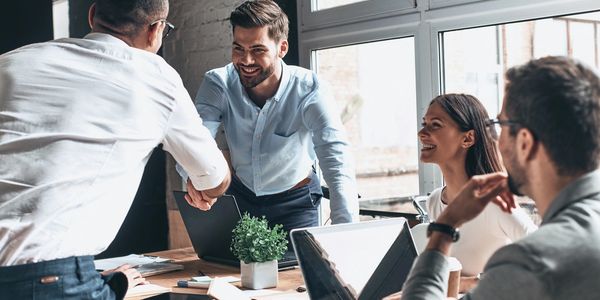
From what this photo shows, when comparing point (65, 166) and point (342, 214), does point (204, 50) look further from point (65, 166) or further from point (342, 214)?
point (65, 166)

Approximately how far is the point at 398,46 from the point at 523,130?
2467 mm

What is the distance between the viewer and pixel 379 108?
13.1 feet

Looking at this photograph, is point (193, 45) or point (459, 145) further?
point (193, 45)

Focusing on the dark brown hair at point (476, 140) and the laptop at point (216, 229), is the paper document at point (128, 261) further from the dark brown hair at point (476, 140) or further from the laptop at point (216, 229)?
the dark brown hair at point (476, 140)

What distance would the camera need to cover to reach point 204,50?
14.9 feet

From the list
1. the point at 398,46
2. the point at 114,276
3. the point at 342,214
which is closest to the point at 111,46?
the point at 114,276

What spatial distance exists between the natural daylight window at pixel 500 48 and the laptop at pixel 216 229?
39.8 inches

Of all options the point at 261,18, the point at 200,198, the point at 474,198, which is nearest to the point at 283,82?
the point at 261,18

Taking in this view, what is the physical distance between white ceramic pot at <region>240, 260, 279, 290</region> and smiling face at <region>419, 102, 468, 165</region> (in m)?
0.60

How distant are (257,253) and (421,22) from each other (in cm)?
159

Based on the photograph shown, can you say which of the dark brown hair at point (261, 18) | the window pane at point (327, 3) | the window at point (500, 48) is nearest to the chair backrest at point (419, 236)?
the window at point (500, 48)

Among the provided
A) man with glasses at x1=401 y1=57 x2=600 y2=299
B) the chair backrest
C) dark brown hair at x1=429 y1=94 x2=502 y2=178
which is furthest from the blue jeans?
dark brown hair at x1=429 y1=94 x2=502 y2=178

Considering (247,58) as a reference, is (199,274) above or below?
below

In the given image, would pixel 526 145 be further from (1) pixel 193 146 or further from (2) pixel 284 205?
(2) pixel 284 205
